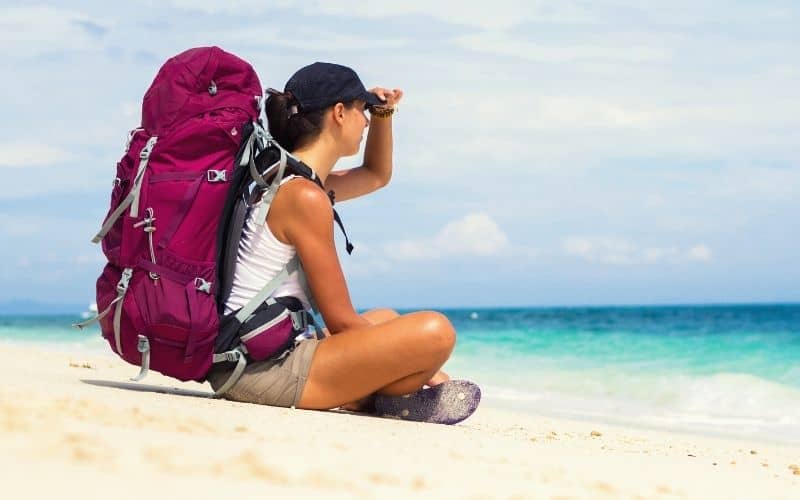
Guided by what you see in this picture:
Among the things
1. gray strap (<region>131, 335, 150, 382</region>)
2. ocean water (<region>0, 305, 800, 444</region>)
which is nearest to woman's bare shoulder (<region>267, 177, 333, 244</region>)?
gray strap (<region>131, 335, 150, 382</region>)

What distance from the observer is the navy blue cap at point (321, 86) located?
392 cm

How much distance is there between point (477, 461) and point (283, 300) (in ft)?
3.80

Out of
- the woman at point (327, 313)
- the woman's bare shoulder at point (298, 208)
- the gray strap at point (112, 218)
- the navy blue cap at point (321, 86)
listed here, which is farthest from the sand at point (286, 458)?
the navy blue cap at point (321, 86)

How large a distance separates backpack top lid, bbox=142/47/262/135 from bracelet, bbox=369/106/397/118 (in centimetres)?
56

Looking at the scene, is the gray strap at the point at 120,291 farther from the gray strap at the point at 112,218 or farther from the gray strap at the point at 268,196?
the gray strap at the point at 268,196

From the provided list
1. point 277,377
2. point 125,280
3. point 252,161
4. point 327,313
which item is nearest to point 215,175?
point 252,161

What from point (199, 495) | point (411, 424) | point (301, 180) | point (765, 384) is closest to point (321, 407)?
point (411, 424)

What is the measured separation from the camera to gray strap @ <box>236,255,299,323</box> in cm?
383

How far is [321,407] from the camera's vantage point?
3977 mm

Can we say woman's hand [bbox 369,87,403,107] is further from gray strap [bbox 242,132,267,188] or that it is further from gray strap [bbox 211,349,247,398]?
gray strap [bbox 211,349,247,398]

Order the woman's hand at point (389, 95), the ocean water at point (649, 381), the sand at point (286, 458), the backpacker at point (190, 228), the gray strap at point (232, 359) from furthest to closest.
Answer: the ocean water at point (649, 381) < the woman's hand at point (389, 95) < the gray strap at point (232, 359) < the backpacker at point (190, 228) < the sand at point (286, 458)

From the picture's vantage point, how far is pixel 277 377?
392 cm

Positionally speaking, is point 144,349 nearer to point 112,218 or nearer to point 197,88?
point 112,218

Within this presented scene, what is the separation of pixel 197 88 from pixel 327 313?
1.04m
